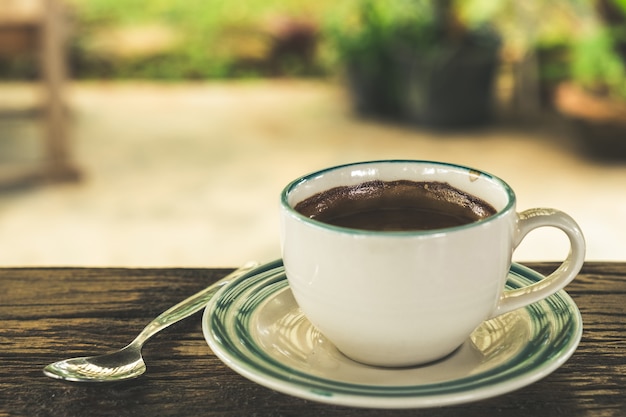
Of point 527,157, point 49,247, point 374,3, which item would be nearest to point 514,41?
point 374,3

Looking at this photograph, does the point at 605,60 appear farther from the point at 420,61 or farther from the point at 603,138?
the point at 420,61

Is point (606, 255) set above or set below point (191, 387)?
below

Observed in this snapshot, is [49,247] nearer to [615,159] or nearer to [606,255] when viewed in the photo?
[606,255]

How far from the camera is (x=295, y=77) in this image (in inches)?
190

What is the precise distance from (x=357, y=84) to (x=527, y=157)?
1.05m

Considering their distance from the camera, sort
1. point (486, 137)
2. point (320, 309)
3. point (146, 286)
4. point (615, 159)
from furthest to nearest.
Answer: point (486, 137) → point (615, 159) → point (146, 286) → point (320, 309)

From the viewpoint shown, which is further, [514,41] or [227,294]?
[514,41]

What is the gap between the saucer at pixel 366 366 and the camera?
0.45 m

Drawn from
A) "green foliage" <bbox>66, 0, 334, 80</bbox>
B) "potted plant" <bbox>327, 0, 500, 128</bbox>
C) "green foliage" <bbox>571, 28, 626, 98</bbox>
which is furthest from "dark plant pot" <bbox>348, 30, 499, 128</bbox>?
"green foliage" <bbox>66, 0, 334, 80</bbox>

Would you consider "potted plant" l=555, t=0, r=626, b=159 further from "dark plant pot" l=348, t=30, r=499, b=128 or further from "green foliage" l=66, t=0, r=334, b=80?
"green foliage" l=66, t=0, r=334, b=80

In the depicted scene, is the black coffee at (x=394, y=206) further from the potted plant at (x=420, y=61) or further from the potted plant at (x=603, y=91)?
the potted plant at (x=420, y=61)

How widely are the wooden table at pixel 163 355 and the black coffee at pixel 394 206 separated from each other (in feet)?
0.41

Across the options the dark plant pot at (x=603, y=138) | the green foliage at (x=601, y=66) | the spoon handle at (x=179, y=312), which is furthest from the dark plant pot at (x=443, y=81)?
the spoon handle at (x=179, y=312)

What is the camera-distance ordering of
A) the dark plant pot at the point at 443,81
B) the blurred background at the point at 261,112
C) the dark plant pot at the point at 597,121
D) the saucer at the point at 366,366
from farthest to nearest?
the dark plant pot at the point at 443,81 → the dark plant pot at the point at 597,121 → the blurred background at the point at 261,112 → the saucer at the point at 366,366
